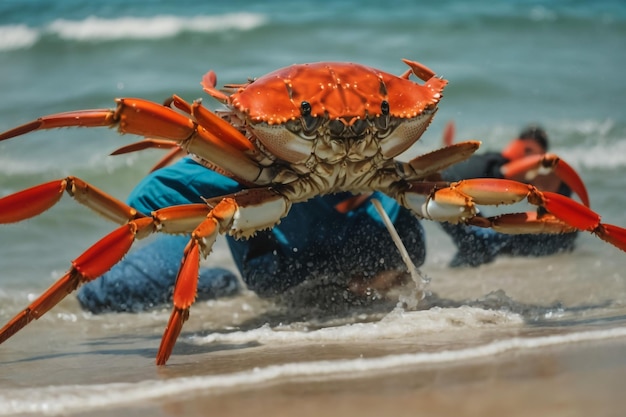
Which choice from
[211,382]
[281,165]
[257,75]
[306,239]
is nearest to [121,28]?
[257,75]

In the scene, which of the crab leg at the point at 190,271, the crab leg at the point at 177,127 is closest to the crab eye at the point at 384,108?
the crab leg at the point at 177,127

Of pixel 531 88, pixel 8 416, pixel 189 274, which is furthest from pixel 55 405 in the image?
pixel 531 88

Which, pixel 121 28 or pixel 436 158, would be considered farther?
pixel 121 28

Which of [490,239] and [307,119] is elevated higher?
[307,119]

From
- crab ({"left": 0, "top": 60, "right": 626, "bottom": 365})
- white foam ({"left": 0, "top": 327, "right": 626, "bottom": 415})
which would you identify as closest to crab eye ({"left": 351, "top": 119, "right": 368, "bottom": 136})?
crab ({"left": 0, "top": 60, "right": 626, "bottom": 365})

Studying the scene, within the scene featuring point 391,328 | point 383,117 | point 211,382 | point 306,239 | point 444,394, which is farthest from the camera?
point 306,239

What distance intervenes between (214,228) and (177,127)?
1.29ft

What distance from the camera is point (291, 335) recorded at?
3586mm

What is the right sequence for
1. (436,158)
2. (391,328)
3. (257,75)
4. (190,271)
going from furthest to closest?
1. (257,75)
2. (436,158)
3. (391,328)
4. (190,271)

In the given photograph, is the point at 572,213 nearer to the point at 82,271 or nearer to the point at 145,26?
the point at 82,271

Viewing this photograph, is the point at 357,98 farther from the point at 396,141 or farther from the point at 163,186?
the point at 163,186

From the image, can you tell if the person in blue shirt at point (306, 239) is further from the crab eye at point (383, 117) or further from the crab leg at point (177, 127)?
the crab eye at point (383, 117)

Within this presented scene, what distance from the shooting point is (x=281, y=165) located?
11.7 feet

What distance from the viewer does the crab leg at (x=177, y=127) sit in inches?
128
